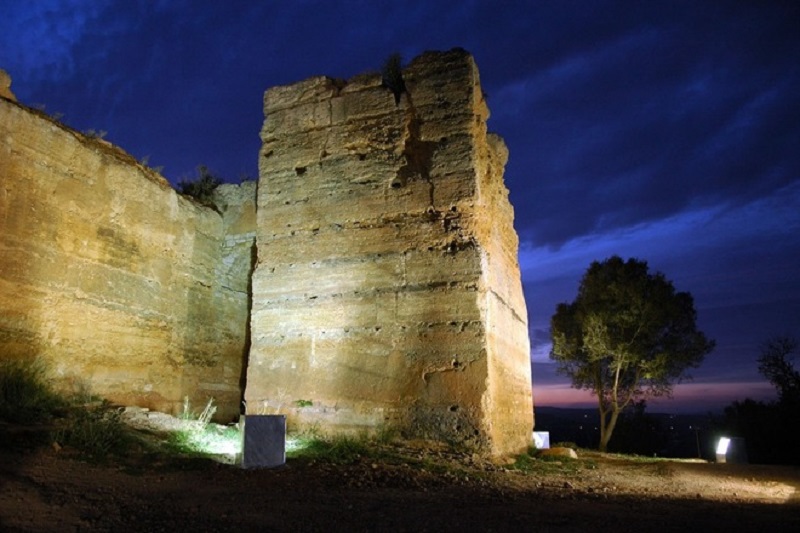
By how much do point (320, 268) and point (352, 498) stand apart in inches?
153

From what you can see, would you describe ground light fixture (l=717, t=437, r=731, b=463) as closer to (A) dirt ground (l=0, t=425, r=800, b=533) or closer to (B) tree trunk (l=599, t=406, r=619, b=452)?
(A) dirt ground (l=0, t=425, r=800, b=533)

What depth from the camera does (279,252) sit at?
25.7 ft

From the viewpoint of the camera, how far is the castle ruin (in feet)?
21.4

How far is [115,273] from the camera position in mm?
7633

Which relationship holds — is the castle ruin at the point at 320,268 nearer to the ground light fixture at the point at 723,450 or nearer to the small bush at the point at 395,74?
the small bush at the point at 395,74

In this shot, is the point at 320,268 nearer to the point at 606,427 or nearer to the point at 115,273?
the point at 115,273

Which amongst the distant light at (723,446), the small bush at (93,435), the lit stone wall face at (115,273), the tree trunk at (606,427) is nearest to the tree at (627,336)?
the tree trunk at (606,427)

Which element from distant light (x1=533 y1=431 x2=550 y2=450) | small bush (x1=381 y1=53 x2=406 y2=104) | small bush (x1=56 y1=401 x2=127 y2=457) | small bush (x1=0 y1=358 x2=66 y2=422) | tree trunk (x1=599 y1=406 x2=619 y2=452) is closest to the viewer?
small bush (x1=56 y1=401 x2=127 y2=457)

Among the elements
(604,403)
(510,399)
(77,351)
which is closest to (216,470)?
(77,351)

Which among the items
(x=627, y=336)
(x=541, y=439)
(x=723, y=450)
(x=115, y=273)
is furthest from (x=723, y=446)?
(x=115, y=273)

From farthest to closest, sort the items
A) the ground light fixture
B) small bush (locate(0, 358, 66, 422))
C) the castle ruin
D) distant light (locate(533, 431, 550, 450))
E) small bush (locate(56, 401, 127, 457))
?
the ground light fixture
distant light (locate(533, 431, 550, 450))
the castle ruin
small bush (locate(0, 358, 66, 422))
small bush (locate(56, 401, 127, 457))

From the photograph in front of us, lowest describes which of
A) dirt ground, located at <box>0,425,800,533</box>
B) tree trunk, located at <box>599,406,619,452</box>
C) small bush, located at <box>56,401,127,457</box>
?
tree trunk, located at <box>599,406,619,452</box>

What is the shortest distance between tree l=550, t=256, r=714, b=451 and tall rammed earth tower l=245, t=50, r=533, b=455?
30.5ft

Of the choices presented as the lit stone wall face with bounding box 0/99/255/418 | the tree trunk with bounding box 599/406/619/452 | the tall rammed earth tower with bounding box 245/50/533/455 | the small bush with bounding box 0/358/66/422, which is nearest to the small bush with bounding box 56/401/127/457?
the small bush with bounding box 0/358/66/422
